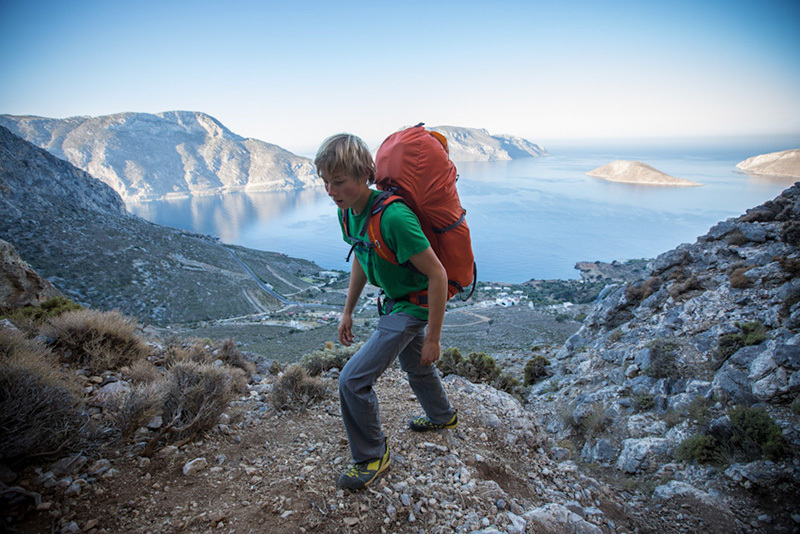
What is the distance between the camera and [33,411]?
207 centimetres

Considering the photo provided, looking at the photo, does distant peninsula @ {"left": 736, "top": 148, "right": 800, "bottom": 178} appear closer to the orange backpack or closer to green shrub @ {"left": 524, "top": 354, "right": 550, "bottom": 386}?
green shrub @ {"left": 524, "top": 354, "right": 550, "bottom": 386}

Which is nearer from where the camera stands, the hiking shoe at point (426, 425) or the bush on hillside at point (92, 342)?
the hiking shoe at point (426, 425)

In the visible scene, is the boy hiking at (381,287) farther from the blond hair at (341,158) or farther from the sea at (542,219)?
the sea at (542,219)

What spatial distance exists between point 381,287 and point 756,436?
374 cm

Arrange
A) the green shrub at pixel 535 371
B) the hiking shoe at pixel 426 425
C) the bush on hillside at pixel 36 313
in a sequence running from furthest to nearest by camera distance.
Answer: the green shrub at pixel 535 371
the bush on hillside at pixel 36 313
the hiking shoe at pixel 426 425

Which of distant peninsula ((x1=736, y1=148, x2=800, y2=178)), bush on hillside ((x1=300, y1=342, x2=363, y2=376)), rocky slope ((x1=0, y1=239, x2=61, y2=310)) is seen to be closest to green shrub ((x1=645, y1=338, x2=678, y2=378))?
bush on hillside ((x1=300, y1=342, x2=363, y2=376))

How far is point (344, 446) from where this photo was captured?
9.07 ft

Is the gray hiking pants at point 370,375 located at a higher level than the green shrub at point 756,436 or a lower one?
higher

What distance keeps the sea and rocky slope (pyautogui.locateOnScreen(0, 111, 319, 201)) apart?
3119cm

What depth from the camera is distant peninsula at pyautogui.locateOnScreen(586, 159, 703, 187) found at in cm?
11475

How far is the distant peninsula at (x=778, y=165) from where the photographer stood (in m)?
68.8

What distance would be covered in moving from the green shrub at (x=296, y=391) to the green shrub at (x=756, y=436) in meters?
3.99

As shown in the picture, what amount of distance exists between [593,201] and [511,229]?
126ft

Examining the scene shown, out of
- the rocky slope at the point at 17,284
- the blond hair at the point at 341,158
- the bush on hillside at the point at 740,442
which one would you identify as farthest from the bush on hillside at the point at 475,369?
the rocky slope at the point at 17,284
